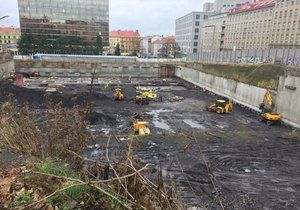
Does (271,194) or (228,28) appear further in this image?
(228,28)

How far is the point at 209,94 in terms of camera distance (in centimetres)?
3838

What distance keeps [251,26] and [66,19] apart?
57072 mm

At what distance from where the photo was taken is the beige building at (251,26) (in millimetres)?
71875

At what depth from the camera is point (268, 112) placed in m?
24.5

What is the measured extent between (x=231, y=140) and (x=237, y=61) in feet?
100

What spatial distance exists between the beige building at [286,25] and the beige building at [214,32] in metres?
24.9

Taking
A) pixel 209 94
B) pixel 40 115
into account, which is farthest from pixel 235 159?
pixel 209 94

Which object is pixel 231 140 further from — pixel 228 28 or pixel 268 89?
pixel 228 28

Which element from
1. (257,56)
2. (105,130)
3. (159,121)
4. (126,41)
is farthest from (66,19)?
(105,130)

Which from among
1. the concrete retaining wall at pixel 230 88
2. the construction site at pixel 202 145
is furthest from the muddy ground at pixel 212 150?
the concrete retaining wall at pixel 230 88

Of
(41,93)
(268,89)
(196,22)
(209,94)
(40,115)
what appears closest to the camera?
(40,115)

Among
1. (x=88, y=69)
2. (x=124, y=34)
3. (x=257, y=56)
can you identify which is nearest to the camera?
(x=257, y=56)

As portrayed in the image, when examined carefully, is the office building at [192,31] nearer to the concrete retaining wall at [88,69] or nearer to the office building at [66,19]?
the office building at [66,19]

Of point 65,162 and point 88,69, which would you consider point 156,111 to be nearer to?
point 65,162
